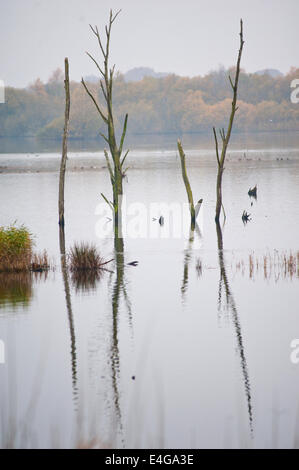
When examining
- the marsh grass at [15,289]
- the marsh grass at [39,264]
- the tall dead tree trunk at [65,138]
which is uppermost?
the tall dead tree trunk at [65,138]

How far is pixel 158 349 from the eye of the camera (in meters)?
13.2

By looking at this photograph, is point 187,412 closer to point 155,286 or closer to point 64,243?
point 155,286

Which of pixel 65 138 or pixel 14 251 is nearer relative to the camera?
pixel 14 251

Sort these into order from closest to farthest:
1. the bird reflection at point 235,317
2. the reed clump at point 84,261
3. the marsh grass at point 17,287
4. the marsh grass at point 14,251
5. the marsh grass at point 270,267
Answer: the bird reflection at point 235,317, the marsh grass at point 17,287, the marsh grass at point 270,267, the marsh grass at point 14,251, the reed clump at point 84,261

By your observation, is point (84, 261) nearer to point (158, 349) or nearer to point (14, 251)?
point (14, 251)

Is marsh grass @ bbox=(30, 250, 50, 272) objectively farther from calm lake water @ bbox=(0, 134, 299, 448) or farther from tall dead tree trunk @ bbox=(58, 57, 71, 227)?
tall dead tree trunk @ bbox=(58, 57, 71, 227)

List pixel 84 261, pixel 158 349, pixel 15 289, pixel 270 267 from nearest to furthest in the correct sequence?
pixel 158 349
pixel 15 289
pixel 84 261
pixel 270 267

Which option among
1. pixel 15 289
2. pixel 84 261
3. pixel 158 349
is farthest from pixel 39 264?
pixel 158 349

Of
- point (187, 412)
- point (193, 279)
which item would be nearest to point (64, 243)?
point (193, 279)

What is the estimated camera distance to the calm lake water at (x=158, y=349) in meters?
9.92

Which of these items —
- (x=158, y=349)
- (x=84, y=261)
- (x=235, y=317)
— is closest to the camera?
(x=158, y=349)

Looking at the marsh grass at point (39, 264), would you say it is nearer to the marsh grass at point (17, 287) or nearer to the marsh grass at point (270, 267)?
the marsh grass at point (17, 287)

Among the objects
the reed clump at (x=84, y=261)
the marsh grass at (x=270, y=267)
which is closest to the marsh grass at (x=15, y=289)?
the reed clump at (x=84, y=261)

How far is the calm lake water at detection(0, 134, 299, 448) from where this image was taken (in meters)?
9.92
